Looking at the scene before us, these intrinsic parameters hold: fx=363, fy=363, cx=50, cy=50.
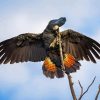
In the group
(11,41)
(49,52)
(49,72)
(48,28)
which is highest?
(11,41)

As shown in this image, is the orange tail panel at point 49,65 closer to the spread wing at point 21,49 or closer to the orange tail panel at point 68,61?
the orange tail panel at point 68,61

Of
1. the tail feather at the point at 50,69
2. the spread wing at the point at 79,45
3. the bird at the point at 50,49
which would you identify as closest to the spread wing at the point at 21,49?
the bird at the point at 50,49

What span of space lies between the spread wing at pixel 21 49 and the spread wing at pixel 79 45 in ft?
2.35

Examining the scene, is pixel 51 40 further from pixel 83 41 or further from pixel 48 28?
pixel 83 41

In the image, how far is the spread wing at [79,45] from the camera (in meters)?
9.34

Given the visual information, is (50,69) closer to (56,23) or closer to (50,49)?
(50,49)

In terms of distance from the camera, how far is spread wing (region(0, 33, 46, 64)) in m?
9.77

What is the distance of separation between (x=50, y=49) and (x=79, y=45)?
1712 mm

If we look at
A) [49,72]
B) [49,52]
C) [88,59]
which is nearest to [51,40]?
[49,52]

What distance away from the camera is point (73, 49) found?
9.38 m

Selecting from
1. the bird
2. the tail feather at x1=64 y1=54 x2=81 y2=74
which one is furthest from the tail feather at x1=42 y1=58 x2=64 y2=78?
the tail feather at x1=64 y1=54 x2=81 y2=74

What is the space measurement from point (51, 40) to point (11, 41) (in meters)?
2.24

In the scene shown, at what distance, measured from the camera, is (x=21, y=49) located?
10.4 metres

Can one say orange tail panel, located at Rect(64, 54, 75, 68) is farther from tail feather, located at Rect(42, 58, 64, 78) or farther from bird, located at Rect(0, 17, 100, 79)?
tail feather, located at Rect(42, 58, 64, 78)
